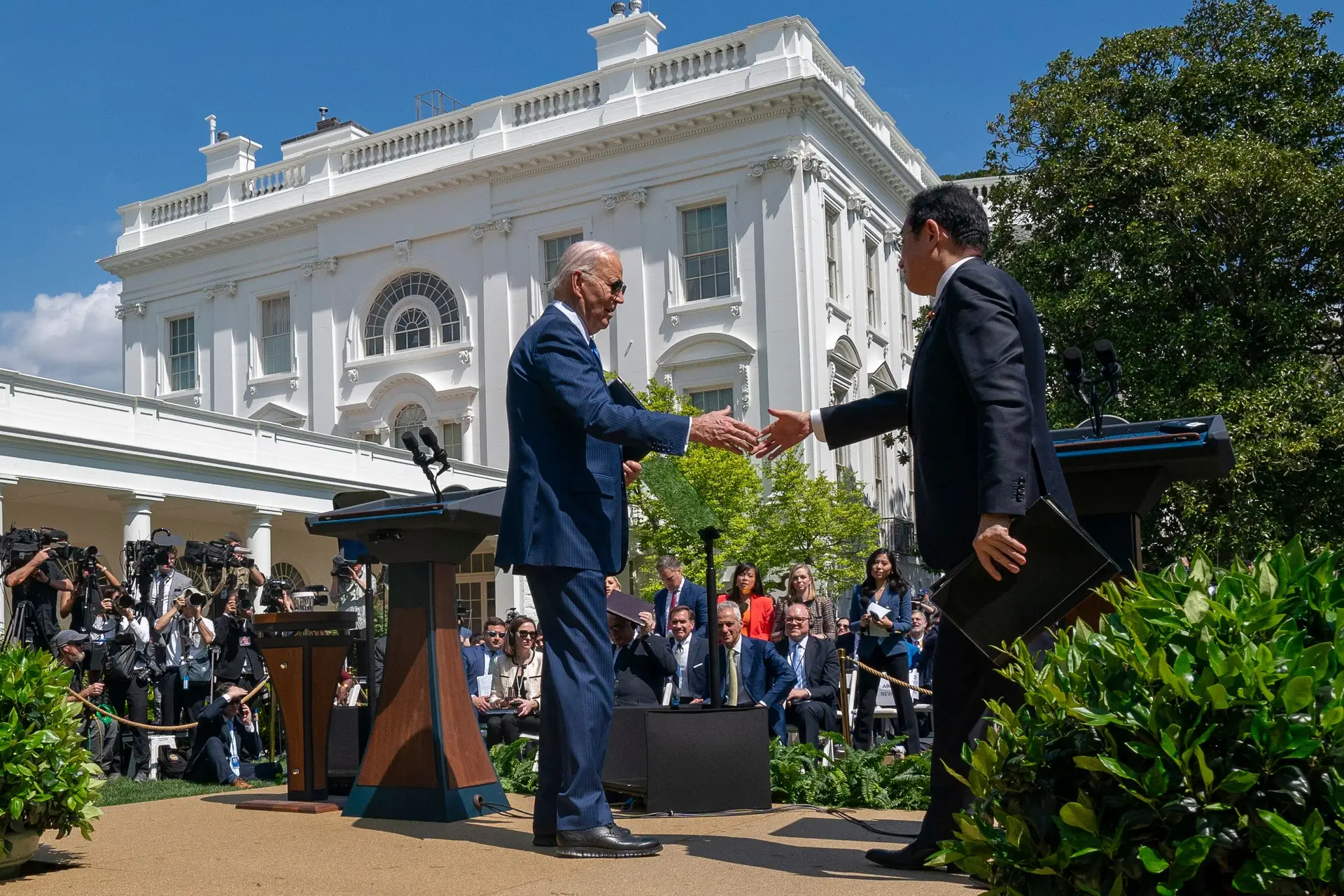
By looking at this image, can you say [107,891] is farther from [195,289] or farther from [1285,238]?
[195,289]

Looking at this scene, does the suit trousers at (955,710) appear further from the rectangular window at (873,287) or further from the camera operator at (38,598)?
the rectangular window at (873,287)

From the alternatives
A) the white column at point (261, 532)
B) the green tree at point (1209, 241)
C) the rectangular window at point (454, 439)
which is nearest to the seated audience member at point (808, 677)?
the green tree at point (1209, 241)

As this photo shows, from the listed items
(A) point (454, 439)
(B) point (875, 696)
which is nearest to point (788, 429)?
(B) point (875, 696)

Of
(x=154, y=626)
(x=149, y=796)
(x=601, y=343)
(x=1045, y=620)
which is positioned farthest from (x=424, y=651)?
(x=601, y=343)

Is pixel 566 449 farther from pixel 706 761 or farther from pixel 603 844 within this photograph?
pixel 706 761

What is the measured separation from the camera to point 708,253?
33.9 m

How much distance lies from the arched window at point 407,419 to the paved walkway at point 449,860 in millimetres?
32390

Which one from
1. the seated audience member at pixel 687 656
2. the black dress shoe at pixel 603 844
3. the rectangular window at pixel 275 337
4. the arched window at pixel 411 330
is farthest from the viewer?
the rectangular window at pixel 275 337

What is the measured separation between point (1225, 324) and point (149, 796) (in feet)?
61.6

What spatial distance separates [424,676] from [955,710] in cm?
276

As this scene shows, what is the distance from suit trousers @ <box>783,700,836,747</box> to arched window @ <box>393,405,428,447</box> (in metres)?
28.2

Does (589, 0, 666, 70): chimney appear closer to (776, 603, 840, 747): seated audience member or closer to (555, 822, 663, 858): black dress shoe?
(776, 603, 840, 747): seated audience member

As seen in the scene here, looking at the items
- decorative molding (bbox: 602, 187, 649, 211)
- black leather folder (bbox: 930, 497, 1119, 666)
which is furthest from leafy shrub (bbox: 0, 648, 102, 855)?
decorative molding (bbox: 602, 187, 649, 211)

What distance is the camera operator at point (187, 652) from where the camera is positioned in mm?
12016
